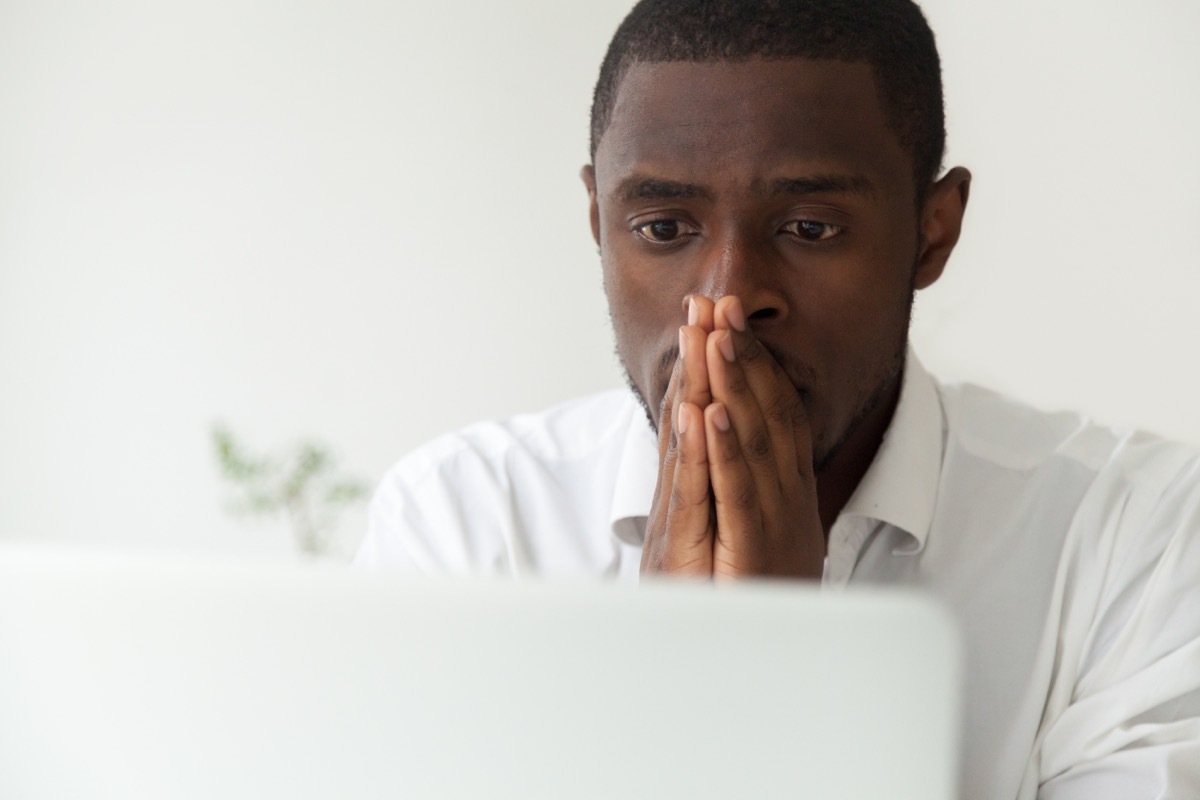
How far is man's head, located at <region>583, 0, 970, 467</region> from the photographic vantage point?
1065mm

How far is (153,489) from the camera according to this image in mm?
3148

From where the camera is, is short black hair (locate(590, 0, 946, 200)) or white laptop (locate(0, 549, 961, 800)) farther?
short black hair (locate(590, 0, 946, 200))

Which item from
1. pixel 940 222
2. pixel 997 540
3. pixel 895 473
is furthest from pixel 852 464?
pixel 940 222

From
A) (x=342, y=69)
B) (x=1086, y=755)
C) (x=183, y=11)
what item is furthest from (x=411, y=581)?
(x=183, y=11)

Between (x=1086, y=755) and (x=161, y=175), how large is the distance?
2.71 metres

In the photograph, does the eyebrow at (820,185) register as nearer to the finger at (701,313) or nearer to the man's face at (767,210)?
the man's face at (767,210)

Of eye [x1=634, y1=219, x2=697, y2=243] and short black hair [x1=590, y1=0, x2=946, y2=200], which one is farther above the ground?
short black hair [x1=590, y1=0, x2=946, y2=200]

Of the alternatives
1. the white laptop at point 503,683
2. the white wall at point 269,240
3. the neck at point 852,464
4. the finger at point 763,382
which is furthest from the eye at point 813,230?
the white wall at point 269,240

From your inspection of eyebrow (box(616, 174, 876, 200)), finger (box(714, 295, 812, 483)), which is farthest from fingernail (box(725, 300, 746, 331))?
eyebrow (box(616, 174, 876, 200))

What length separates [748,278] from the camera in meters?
1.05

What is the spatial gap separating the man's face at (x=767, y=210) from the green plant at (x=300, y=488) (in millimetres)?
1899

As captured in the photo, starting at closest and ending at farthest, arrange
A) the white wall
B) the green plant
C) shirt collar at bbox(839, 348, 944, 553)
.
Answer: shirt collar at bbox(839, 348, 944, 553) < the green plant < the white wall

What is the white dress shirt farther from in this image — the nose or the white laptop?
the white laptop

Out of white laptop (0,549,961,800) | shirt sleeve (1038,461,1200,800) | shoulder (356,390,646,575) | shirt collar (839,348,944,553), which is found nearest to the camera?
white laptop (0,549,961,800)
